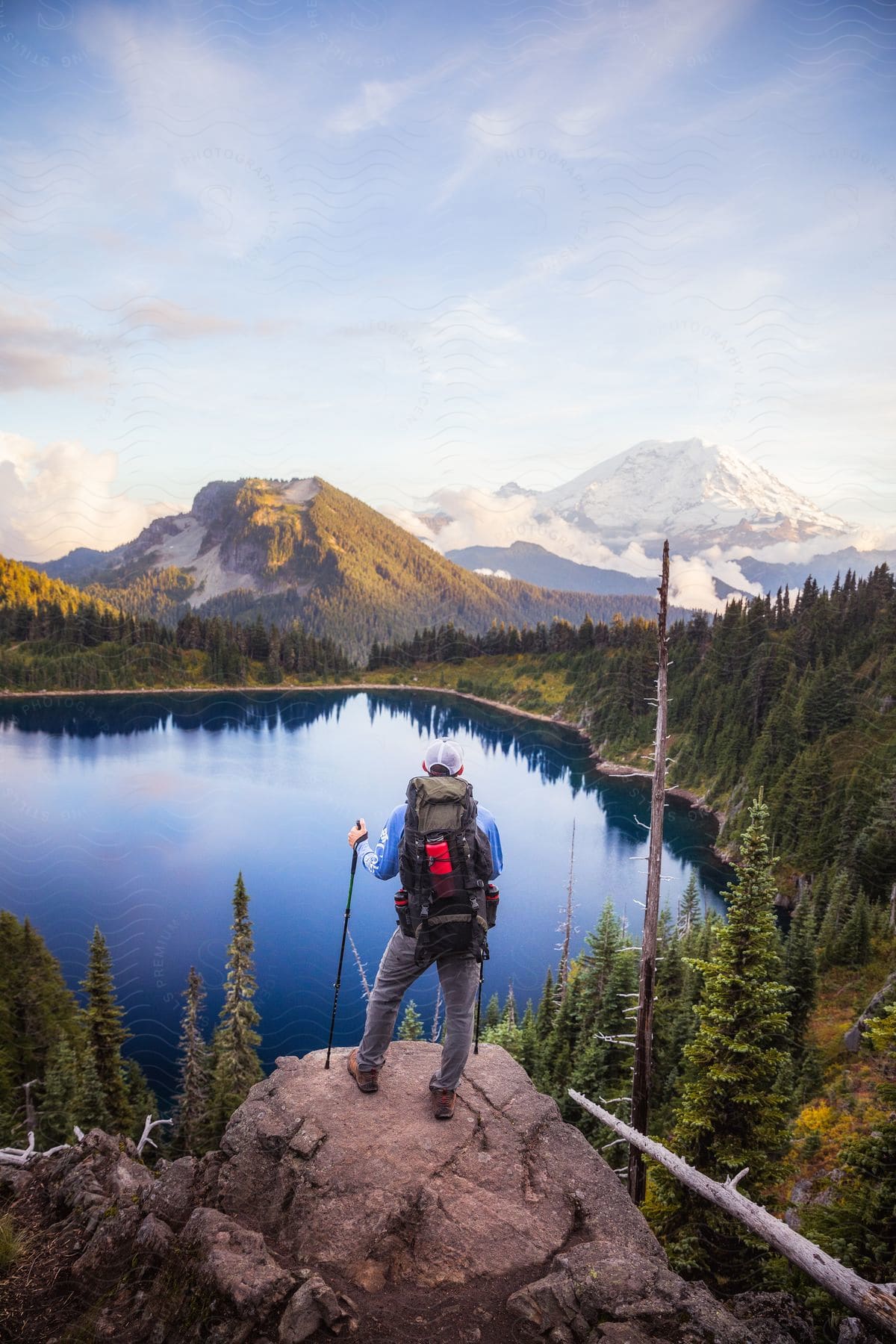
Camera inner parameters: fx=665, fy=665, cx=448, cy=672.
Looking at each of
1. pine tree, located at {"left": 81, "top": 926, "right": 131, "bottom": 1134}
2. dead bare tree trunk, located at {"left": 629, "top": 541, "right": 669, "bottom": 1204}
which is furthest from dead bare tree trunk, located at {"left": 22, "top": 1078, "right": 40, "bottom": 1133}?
dead bare tree trunk, located at {"left": 629, "top": 541, "right": 669, "bottom": 1204}

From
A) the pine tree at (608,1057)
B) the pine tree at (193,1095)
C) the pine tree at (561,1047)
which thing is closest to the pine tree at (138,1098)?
the pine tree at (193,1095)

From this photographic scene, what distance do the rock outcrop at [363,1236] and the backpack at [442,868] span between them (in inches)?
87.8

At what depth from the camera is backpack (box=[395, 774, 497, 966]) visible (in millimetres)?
6523

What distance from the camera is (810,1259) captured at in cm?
589

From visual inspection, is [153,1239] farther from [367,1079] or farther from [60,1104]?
[60,1104]

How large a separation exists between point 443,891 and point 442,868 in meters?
0.23

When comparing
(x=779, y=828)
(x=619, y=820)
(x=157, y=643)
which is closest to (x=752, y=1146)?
(x=779, y=828)

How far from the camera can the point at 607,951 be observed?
30391mm

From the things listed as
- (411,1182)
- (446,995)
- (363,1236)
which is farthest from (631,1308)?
(446,995)

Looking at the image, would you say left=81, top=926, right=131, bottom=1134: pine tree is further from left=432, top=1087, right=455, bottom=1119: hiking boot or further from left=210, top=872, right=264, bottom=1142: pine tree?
left=432, top=1087, right=455, bottom=1119: hiking boot

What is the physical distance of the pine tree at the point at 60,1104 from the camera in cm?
2666

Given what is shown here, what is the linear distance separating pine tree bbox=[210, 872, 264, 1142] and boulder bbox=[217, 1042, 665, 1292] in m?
23.4

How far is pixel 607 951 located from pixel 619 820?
6176 centimetres

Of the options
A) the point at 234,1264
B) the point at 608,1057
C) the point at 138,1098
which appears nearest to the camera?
the point at 234,1264
